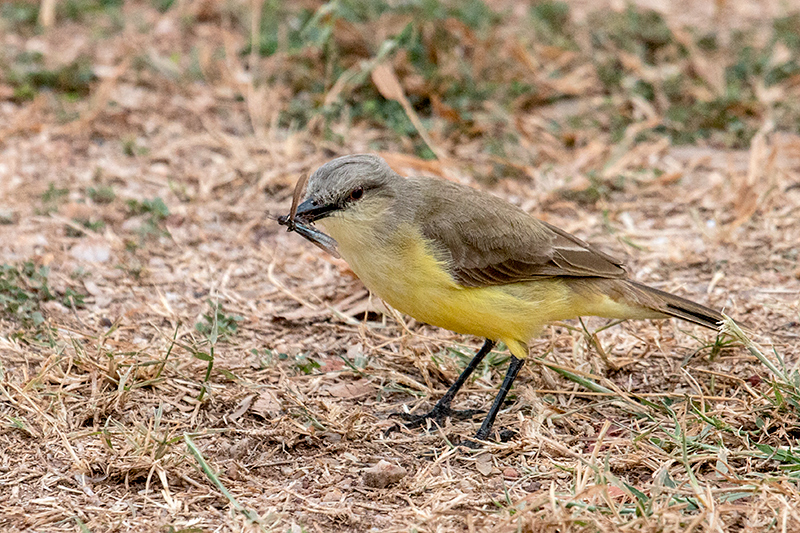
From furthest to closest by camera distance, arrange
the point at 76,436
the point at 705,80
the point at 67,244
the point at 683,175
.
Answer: the point at 705,80, the point at 683,175, the point at 67,244, the point at 76,436

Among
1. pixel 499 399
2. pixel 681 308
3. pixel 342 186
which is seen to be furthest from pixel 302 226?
pixel 681 308

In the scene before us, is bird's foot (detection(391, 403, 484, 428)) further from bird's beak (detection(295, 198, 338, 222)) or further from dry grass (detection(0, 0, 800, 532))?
bird's beak (detection(295, 198, 338, 222))

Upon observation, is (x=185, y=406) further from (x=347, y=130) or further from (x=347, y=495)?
(x=347, y=130)

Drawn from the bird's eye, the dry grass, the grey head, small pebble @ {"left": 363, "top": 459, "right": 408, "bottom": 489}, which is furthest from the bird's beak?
small pebble @ {"left": 363, "top": 459, "right": 408, "bottom": 489}

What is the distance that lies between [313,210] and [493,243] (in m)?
1.00

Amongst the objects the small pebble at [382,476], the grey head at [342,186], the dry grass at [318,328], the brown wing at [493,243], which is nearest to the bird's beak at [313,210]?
the grey head at [342,186]

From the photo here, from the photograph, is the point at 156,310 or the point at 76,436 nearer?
the point at 76,436

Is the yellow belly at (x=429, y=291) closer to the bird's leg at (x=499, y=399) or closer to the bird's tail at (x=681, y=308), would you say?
the bird's leg at (x=499, y=399)

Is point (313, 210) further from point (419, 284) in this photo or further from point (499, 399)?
point (499, 399)

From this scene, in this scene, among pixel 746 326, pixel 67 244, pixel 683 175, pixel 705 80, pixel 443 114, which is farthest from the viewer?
pixel 705 80

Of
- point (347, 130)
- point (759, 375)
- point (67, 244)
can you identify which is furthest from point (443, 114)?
point (759, 375)

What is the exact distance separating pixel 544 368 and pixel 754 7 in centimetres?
732

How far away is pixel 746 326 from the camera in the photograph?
584 cm

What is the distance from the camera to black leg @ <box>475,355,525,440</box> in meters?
5.03
